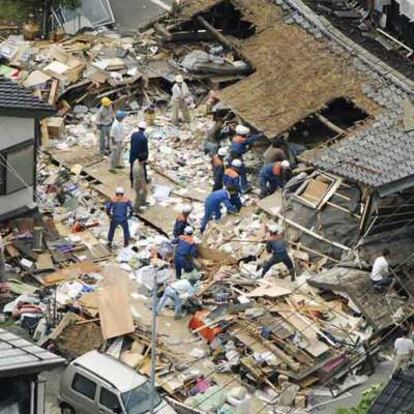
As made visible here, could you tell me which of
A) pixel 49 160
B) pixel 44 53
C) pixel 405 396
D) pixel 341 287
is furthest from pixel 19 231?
pixel 405 396

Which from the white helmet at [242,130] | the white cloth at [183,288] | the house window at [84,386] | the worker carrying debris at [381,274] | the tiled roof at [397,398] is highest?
the tiled roof at [397,398]

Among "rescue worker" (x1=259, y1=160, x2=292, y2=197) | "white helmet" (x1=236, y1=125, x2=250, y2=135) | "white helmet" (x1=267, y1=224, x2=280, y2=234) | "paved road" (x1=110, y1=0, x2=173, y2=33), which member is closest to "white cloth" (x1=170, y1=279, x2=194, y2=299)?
"white helmet" (x1=267, y1=224, x2=280, y2=234)

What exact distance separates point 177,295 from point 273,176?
5.36 metres

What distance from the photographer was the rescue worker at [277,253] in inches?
1153

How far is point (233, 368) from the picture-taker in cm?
2727

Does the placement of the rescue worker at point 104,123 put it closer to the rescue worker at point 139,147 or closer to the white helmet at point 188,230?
the rescue worker at point 139,147

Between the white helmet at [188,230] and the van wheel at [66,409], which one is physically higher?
the white helmet at [188,230]

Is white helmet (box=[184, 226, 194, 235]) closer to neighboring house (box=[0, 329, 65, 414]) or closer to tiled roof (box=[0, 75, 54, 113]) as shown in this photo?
tiled roof (box=[0, 75, 54, 113])

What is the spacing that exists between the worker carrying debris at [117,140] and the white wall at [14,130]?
372cm

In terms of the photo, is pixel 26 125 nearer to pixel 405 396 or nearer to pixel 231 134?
pixel 231 134

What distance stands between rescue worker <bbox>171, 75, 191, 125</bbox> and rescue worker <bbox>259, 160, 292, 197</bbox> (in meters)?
4.82

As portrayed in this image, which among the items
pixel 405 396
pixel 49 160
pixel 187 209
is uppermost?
pixel 405 396

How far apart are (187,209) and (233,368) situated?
17.3ft

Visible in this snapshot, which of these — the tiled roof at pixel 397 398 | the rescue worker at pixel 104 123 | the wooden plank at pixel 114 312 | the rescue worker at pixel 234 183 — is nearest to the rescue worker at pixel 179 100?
the rescue worker at pixel 104 123
